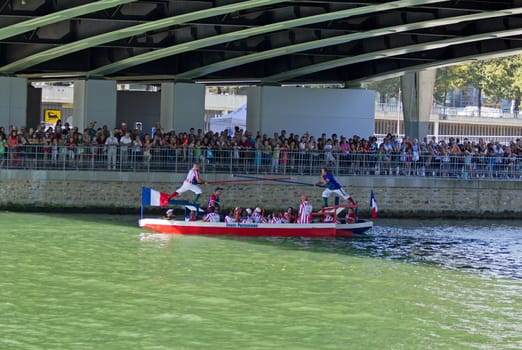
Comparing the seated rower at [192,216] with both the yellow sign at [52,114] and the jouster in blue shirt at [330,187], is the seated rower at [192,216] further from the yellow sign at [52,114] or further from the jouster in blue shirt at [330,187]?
the yellow sign at [52,114]

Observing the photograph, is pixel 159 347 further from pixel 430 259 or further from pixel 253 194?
pixel 253 194

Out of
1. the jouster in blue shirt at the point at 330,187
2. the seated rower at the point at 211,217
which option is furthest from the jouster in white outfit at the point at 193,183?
the jouster in blue shirt at the point at 330,187

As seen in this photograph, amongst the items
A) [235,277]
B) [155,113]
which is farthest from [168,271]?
[155,113]

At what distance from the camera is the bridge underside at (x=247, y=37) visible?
107 feet

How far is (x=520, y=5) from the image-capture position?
32.8 m

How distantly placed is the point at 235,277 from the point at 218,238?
25.9 feet

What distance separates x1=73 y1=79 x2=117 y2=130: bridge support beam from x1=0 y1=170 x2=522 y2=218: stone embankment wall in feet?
19.9

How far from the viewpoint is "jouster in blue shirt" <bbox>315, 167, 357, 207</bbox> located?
120ft

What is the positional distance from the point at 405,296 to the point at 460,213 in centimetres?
1893

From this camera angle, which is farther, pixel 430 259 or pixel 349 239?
pixel 349 239

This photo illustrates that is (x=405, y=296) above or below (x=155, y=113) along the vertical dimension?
below

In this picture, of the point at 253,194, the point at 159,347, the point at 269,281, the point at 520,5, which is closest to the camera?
the point at 159,347

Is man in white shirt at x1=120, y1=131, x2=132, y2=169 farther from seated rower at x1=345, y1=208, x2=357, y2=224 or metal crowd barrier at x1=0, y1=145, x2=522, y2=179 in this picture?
seated rower at x1=345, y1=208, x2=357, y2=224

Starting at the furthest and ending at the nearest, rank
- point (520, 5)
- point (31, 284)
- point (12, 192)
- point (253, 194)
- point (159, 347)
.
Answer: point (253, 194)
point (12, 192)
point (520, 5)
point (31, 284)
point (159, 347)
